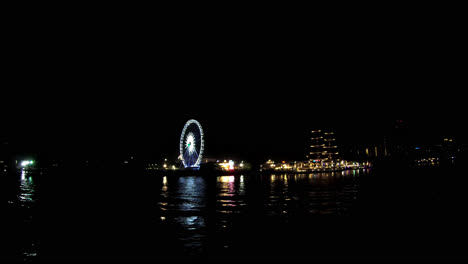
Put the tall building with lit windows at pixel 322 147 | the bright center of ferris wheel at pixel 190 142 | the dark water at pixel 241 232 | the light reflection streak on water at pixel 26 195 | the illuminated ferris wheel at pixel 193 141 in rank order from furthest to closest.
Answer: the tall building with lit windows at pixel 322 147 → the bright center of ferris wheel at pixel 190 142 → the illuminated ferris wheel at pixel 193 141 → the light reflection streak on water at pixel 26 195 → the dark water at pixel 241 232

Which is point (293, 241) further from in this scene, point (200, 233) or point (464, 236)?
point (464, 236)

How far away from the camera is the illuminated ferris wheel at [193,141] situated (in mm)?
73750

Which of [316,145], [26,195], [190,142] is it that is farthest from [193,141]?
[316,145]

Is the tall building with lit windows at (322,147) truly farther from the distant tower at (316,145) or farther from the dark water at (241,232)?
the dark water at (241,232)

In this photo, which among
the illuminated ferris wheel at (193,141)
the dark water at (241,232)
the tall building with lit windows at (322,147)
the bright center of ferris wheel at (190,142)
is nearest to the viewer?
the dark water at (241,232)

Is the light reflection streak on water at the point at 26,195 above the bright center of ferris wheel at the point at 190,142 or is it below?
below

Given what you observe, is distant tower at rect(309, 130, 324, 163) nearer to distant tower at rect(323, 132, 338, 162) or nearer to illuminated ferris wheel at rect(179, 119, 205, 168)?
distant tower at rect(323, 132, 338, 162)

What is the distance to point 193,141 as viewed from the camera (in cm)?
7606

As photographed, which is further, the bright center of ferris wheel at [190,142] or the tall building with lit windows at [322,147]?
the tall building with lit windows at [322,147]

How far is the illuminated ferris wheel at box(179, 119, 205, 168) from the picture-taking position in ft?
242

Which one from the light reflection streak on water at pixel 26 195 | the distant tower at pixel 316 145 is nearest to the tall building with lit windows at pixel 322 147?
the distant tower at pixel 316 145

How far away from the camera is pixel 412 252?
917cm

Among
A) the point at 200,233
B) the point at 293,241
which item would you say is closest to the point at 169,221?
the point at 200,233

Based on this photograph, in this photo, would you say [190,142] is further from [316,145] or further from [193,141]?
[316,145]
